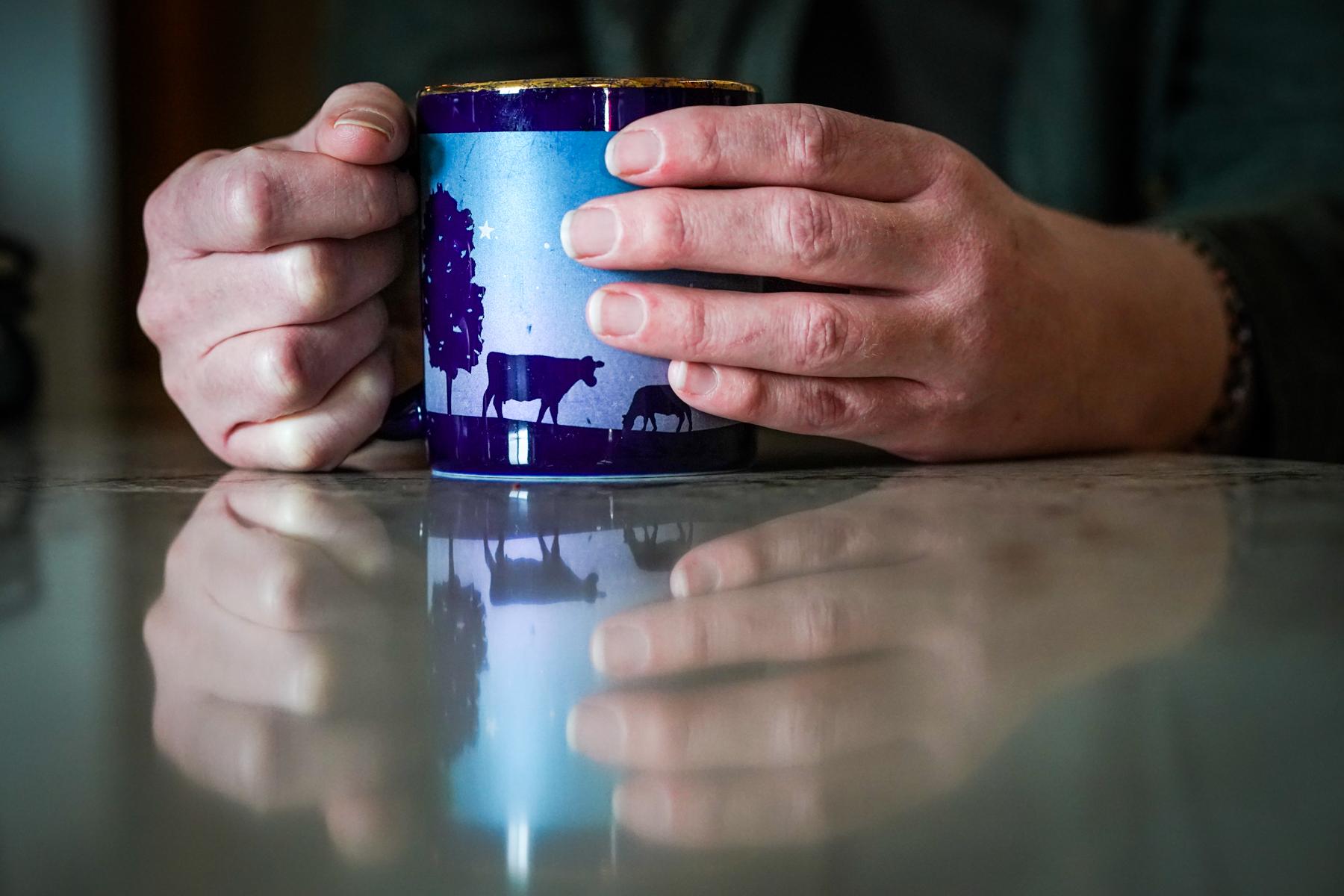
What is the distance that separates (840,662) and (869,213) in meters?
0.37

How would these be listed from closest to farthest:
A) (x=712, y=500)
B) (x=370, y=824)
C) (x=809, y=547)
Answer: (x=370, y=824)
(x=809, y=547)
(x=712, y=500)

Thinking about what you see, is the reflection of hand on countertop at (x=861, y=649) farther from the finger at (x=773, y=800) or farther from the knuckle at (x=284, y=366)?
the knuckle at (x=284, y=366)

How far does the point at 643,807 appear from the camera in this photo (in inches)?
8.2

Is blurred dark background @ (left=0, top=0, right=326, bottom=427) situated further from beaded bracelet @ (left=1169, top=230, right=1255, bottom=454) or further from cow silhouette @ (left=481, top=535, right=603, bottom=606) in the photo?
cow silhouette @ (left=481, top=535, right=603, bottom=606)

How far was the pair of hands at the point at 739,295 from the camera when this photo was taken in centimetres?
58

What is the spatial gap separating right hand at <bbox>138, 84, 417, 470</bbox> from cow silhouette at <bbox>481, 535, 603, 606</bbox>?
10.3 inches

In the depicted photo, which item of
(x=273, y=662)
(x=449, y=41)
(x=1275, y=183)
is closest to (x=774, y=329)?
(x=273, y=662)

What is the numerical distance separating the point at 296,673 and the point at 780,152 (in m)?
0.38

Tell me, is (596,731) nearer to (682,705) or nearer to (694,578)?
(682,705)

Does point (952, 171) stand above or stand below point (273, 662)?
above

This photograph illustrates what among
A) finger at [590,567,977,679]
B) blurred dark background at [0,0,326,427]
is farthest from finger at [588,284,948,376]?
blurred dark background at [0,0,326,427]

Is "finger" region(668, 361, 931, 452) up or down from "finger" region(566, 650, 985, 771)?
up

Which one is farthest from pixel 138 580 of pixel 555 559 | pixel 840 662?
pixel 840 662

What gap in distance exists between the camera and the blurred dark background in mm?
2699
